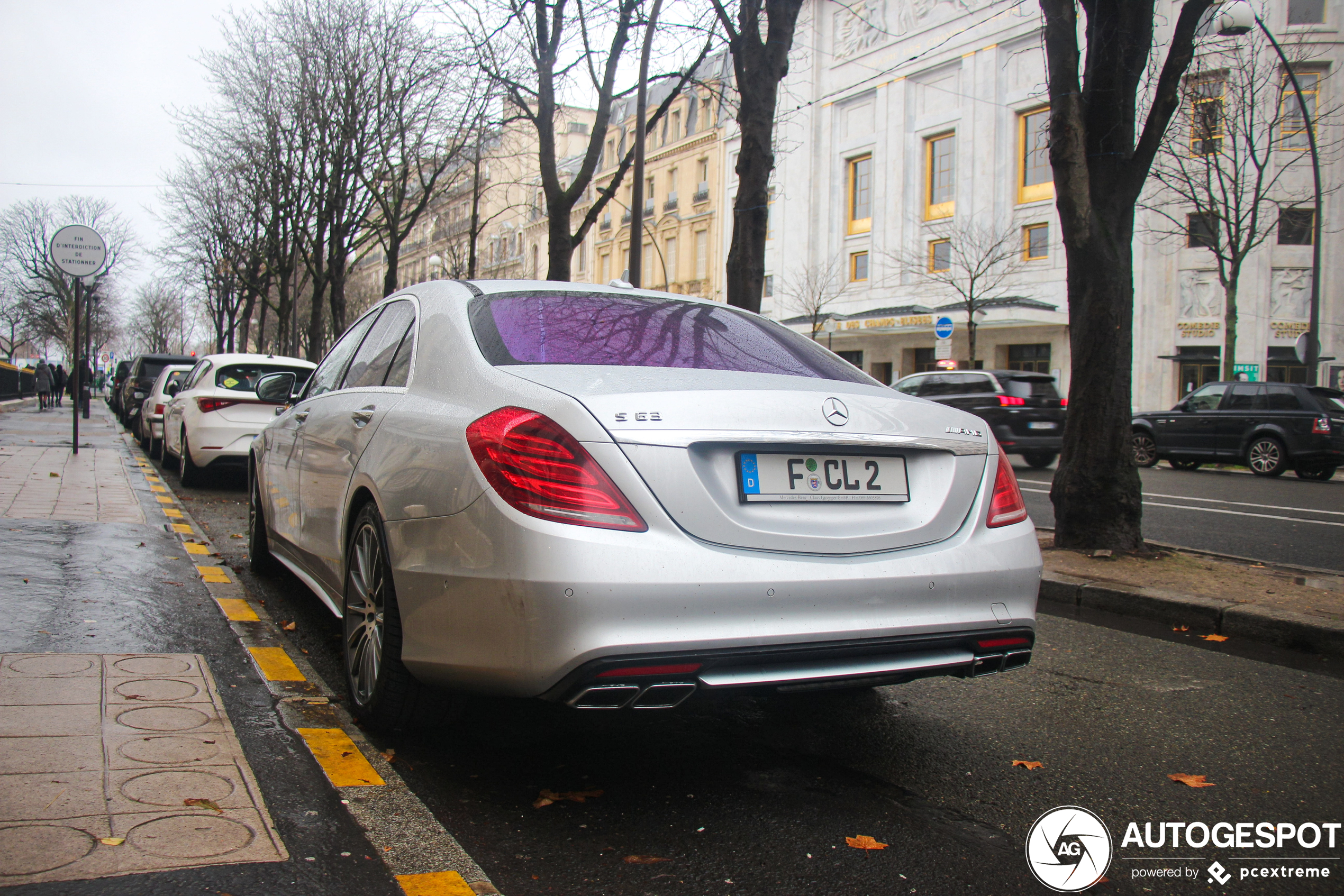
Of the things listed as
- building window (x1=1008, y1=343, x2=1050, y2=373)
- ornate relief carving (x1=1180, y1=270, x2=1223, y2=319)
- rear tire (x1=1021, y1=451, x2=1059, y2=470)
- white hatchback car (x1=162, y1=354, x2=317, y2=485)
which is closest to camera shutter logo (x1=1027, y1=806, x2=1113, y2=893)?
white hatchback car (x1=162, y1=354, x2=317, y2=485)

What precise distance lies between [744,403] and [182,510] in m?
7.81

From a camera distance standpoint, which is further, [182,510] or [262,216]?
[262,216]

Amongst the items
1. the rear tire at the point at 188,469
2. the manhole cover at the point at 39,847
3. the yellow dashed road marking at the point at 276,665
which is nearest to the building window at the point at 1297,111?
the rear tire at the point at 188,469

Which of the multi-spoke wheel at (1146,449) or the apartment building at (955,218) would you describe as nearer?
the multi-spoke wheel at (1146,449)

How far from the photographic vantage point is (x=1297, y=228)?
3117cm

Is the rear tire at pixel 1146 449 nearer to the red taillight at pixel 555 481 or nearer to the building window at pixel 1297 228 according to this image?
the building window at pixel 1297 228

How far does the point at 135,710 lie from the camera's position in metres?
3.38

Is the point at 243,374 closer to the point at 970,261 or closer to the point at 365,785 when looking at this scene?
the point at 365,785

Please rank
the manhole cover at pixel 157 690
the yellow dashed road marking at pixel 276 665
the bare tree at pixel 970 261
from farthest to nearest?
the bare tree at pixel 970 261 → the yellow dashed road marking at pixel 276 665 → the manhole cover at pixel 157 690

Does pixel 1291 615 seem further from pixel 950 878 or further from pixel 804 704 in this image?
pixel 950 878

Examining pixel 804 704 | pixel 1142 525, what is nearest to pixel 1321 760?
pixel 804 704

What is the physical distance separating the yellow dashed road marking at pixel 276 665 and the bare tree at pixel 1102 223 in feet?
18.0

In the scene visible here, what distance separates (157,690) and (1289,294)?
34.6 m

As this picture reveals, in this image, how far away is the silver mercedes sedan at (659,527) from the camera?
255 cm
